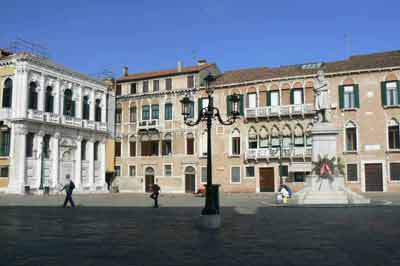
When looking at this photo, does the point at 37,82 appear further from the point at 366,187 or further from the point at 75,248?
the point at 75,248

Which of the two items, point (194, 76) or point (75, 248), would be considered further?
point (194, 76)

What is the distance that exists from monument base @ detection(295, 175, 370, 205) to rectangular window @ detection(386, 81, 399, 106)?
64.3 feet

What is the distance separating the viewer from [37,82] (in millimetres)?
41312

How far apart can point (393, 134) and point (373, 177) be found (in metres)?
3.94

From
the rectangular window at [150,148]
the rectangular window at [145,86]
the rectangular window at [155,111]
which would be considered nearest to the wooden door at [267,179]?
the rectangular window at [150,148]

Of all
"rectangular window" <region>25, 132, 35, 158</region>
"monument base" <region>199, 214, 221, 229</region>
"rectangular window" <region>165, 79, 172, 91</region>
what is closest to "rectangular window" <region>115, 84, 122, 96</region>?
"rectangular window" <region>165, 79, 172, 91</region>

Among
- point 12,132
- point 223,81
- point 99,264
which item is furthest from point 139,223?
point 223,81

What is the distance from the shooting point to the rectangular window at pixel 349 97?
40.1 m

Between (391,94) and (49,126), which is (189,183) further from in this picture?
(391,94)

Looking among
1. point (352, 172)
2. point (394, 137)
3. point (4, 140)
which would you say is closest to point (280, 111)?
point (352, 172)

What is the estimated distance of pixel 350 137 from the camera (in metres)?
40.2

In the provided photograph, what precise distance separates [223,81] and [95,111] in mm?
14128

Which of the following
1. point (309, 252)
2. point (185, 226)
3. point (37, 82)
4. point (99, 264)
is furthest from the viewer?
point (37, 82)

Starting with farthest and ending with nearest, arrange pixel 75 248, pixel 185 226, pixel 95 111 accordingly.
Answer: pixel 95 111
pixel 185 226
pixel 75 248
